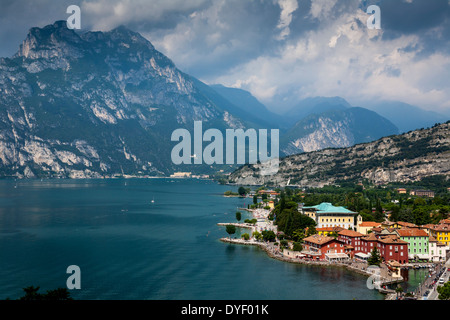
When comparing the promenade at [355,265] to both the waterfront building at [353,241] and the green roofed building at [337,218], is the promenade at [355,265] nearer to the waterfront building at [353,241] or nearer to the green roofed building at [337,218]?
the waterfront building at [353,241]

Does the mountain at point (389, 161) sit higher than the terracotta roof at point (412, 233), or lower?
higher

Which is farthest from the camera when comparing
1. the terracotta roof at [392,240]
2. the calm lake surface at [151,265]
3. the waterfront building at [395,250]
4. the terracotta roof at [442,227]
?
the terracotta roof at [442,227]

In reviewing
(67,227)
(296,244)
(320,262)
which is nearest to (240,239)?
(296,244)

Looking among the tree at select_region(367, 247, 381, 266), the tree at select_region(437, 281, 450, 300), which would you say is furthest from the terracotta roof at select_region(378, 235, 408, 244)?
the tree at select_region(437, 281, 450, 300)

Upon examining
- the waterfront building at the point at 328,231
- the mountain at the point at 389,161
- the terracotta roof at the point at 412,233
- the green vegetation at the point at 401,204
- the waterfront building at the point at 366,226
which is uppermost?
the mountain at the point at 389,161

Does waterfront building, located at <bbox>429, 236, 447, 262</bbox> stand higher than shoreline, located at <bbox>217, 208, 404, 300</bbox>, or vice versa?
waterfront building, located at <bbox>429, 236, 447, 262</bbox>

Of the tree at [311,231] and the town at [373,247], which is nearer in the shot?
the town at [373,247]

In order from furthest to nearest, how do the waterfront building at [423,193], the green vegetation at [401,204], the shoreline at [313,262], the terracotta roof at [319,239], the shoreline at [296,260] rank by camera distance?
1. the waterfront building at [423,193]
2. the green vegetation at [401,204]
3. the terracotta roof at [319,239]
4. the shoreline at [296,260]
5. the shoreline at [313,262]

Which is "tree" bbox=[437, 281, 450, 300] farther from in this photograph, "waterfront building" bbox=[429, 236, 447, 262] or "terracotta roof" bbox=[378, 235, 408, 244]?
"waterfront building" bbox=[429, 236, 447, 262]

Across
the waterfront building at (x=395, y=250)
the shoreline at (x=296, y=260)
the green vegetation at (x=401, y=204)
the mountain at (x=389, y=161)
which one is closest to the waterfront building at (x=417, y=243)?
the waterfront building at (x=395, y=250)
